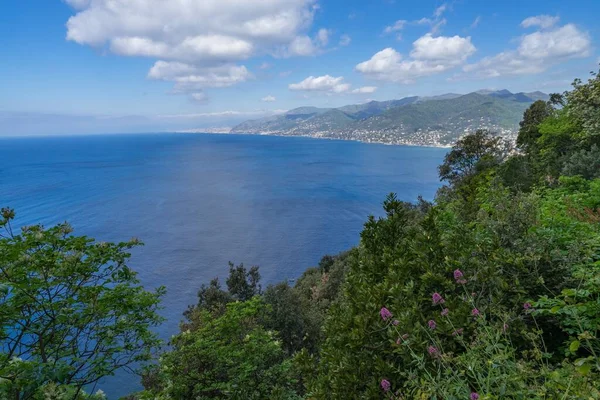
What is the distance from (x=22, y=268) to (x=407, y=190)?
7045cm

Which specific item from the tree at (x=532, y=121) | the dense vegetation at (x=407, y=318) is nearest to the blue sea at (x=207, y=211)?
the dense vegetation at (x=407, y=318)

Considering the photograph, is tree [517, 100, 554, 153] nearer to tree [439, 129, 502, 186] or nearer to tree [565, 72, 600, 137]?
tree [439, 129, 502, 186]

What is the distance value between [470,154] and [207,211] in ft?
162

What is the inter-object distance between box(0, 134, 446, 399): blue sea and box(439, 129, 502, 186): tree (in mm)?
17479

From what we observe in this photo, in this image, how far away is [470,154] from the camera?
31.3 metres

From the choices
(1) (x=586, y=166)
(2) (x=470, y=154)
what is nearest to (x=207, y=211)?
(2) (x=470, y=154)

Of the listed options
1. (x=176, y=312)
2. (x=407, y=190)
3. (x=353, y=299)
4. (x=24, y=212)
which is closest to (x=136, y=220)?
(x=24, y=212)

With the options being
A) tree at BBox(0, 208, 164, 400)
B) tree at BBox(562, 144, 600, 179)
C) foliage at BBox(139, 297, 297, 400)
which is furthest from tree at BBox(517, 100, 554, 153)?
tree at BBox(0, 208, 164, 400)

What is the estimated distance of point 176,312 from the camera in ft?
104

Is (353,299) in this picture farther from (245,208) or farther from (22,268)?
(245,208)

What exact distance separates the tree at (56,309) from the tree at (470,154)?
2932 centimetres

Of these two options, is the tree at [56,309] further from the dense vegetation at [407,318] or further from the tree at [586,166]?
the tree at [586,166]

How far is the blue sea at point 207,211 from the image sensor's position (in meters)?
40.9

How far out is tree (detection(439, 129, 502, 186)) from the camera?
30281 mm
